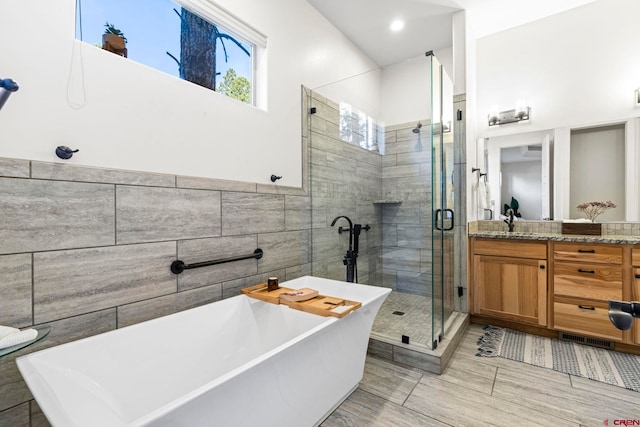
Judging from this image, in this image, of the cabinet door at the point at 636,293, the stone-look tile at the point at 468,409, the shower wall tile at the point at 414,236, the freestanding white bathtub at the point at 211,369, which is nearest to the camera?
the freestanding white bathtub at the point at 211,369

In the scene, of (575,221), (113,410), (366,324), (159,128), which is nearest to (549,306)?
(575,221)

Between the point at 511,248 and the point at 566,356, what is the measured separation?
3.06 ft

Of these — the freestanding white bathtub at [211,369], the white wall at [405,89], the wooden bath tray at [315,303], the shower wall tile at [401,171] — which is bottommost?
the freestanding white bathtub at [211,369]

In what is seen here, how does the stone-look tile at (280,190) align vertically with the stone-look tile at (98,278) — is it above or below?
above

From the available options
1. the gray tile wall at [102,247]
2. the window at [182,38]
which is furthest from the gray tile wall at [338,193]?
the gray tile wall at [102,247]

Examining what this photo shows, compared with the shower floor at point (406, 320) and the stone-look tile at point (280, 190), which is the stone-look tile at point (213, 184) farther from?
the shower floor at point (406, 320)

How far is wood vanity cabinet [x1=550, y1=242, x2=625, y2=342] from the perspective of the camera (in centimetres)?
233

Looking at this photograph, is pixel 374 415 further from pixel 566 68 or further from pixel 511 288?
pixel 566 68

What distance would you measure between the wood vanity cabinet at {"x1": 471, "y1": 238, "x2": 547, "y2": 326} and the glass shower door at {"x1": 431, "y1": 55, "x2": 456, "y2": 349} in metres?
0.45

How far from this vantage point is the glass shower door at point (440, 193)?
238 cm

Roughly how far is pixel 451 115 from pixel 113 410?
3.20 m

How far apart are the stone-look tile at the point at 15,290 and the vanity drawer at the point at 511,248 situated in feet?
10.8

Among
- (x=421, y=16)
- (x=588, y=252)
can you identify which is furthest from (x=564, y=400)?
(x=421, y=16)

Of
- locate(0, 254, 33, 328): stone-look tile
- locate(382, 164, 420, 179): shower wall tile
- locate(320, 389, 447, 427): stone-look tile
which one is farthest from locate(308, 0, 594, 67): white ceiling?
locate(320, 389, 447, 427): stone-look tile
